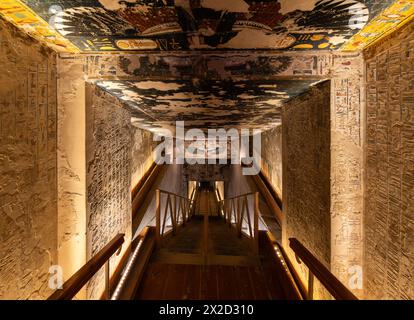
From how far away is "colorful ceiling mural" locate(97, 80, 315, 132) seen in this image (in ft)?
8.70

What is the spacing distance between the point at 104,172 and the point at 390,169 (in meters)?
3.09

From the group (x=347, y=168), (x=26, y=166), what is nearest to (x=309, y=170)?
(x=347, y=168)

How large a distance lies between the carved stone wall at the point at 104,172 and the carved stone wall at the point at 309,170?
2608 mm

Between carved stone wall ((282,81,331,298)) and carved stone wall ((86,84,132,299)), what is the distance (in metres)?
2.61

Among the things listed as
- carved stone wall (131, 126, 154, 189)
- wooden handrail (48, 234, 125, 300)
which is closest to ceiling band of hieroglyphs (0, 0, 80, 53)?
wooden handrail (48, 234, 125, 300)

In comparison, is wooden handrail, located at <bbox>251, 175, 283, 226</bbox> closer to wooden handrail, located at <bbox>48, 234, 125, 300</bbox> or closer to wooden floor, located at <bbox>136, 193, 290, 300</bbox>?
wooden floor, located at <bbox>136, 193, 290, 300</bbox>

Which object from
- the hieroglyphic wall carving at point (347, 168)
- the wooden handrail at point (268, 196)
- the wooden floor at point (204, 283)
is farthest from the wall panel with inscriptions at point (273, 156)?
the hieroglyphic wall carving at point (347, 168)

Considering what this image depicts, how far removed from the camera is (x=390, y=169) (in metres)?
1.93

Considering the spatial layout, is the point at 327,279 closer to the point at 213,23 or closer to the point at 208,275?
the point at 213,23

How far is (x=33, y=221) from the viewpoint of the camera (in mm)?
2043

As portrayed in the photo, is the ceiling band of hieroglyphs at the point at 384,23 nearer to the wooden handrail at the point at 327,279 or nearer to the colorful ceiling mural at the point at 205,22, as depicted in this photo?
the colorful ceiling mural at the point at 205,22

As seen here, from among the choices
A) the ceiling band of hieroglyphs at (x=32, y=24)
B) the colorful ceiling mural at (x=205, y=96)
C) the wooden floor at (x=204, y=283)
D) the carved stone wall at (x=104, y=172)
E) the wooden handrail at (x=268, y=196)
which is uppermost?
the ceiling band of hieroglyphs at (x=32, y=24)

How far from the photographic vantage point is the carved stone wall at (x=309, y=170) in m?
2.54
